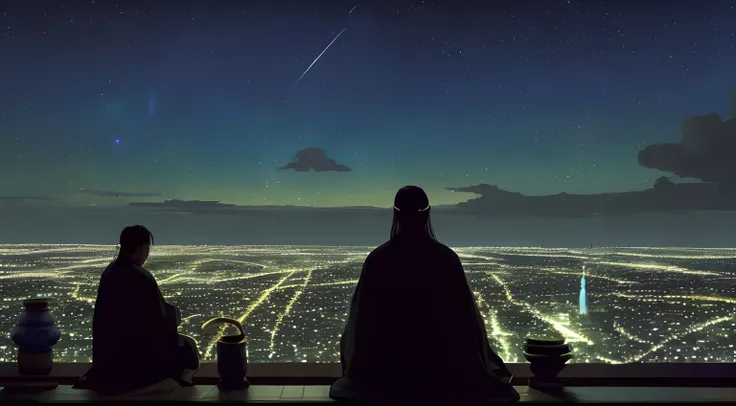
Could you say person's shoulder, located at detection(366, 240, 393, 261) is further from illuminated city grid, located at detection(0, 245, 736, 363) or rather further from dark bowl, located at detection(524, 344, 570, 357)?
illuminated city grid, located at detection(0, 245, 736, 363)

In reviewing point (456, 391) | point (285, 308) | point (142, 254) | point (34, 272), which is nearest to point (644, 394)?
point (456, 391)

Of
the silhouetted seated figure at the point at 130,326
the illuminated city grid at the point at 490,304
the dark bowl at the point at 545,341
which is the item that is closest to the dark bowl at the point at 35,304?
the silhouetted seated figure at the point at 130,326

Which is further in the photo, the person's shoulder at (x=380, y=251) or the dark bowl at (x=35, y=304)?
the dark bowl at (x=35, y=304)

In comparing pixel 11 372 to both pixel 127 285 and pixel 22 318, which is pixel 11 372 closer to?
pixel 22 318

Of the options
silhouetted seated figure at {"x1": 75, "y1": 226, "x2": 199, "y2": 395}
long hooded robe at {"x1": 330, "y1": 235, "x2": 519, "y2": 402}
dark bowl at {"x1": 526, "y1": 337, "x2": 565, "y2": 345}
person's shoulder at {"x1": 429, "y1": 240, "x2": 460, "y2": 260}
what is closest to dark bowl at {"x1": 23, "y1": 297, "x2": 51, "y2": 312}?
silhouetted seated figure at {"x1": 75, "y1": 226, "x2": 199, "y2": 395}

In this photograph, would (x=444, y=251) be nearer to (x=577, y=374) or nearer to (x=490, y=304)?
(x=577, y=374)

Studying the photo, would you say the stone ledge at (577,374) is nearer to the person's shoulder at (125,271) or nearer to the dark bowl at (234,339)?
the dark bowl at (234,339)
